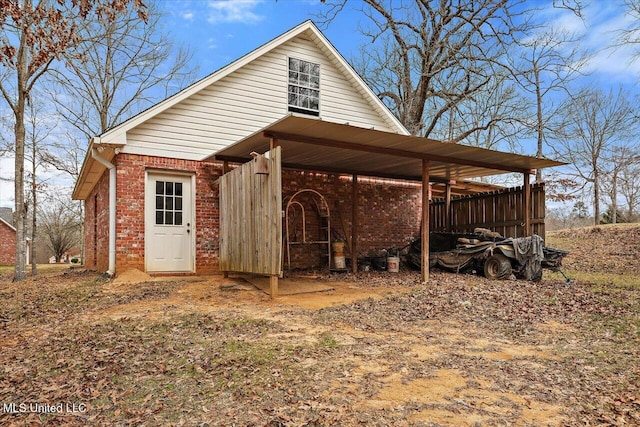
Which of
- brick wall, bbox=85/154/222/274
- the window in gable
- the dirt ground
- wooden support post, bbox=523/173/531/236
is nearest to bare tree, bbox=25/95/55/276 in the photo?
brick wall, bbox=85/154/222/274

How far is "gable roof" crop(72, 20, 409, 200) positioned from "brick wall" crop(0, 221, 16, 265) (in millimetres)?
23379

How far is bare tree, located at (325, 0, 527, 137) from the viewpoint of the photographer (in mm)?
14860

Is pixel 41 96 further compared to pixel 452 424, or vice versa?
pixel 41 96

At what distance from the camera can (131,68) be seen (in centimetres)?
2089

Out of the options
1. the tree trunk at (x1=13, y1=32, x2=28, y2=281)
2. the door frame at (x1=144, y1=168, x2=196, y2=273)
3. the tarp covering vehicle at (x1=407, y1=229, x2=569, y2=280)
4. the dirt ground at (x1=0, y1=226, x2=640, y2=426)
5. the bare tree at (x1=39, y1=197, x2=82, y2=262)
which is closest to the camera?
the dirt ground at (x1=0, y1=226, x2=640, y2=426)

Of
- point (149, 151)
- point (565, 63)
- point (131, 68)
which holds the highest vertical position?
point (131, 68)

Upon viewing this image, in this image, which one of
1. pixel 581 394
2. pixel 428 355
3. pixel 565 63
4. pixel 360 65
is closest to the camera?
pixel 581 394

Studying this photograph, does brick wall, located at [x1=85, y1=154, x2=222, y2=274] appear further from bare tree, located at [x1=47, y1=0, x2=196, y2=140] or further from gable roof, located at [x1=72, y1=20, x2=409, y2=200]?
bare tree, located at [x1=47, y1=0, x2=196, y2=140]

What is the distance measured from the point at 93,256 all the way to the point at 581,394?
15.2 meters

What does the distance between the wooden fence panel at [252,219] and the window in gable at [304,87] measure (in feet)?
12.9

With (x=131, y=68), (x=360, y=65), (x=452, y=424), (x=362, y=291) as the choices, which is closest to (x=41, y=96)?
(x=131, y=68)

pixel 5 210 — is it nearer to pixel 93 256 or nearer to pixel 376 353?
pixel 93 256

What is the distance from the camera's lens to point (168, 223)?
9883 mm

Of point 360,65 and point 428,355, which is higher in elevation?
point 360,65
